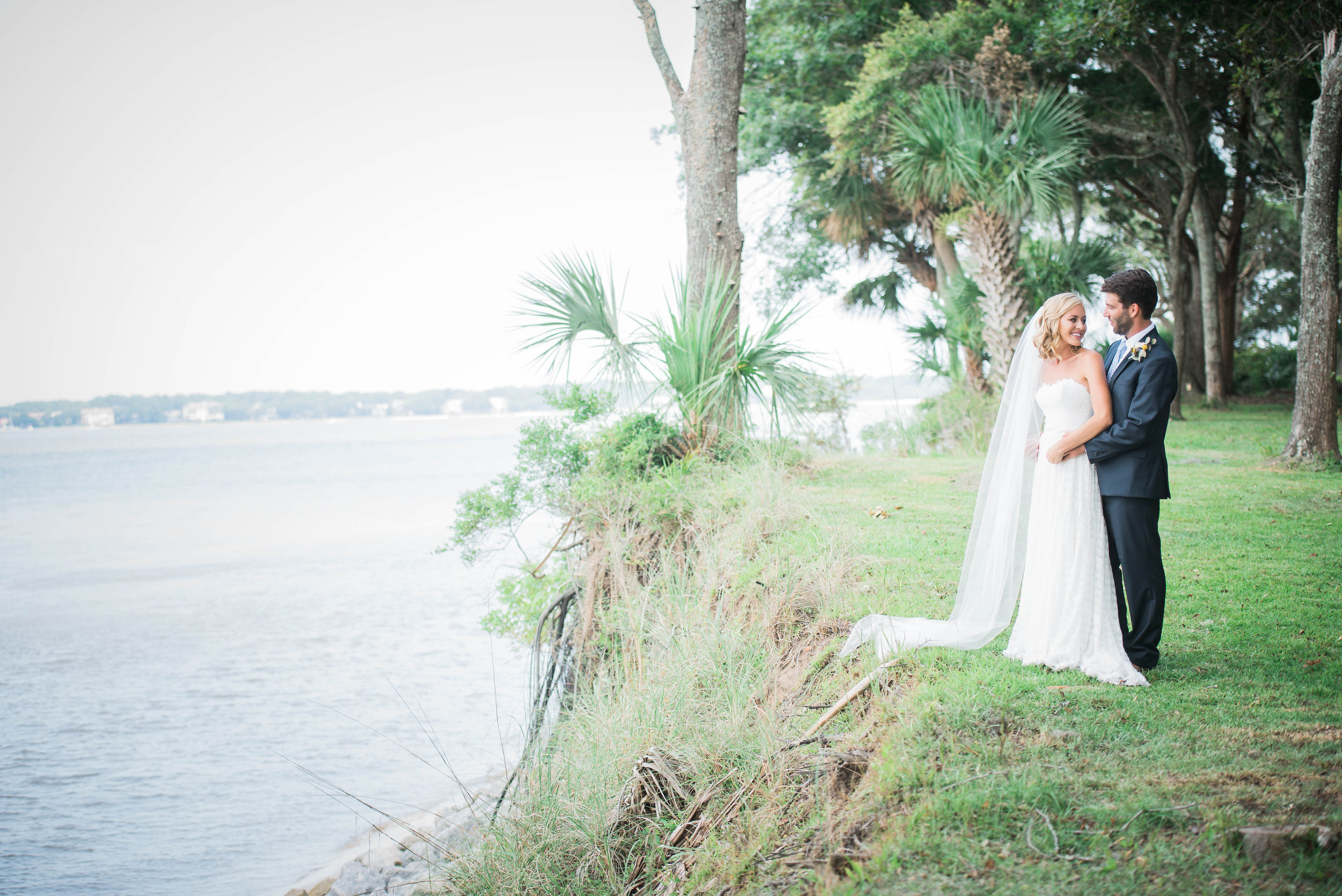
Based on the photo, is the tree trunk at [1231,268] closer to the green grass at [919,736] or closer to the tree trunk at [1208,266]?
the tree trunk at [1208,266]

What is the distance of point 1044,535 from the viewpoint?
449 cm

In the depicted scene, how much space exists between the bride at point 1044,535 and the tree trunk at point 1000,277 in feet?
31.0

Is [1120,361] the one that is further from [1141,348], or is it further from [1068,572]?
[1068,572]

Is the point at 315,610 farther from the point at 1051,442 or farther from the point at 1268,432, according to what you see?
the point at 1268,432

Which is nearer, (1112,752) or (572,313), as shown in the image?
(1112,752)

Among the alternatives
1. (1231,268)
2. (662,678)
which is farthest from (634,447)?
(1231,268)

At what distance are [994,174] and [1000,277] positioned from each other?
1713mm

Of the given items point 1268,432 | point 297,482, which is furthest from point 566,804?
point 297,482

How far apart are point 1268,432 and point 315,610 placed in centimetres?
1774

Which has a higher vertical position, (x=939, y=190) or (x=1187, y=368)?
(x=939, y=190)

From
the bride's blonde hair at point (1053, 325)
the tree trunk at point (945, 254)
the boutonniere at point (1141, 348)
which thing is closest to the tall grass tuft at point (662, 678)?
the bride's blonde hair at point (1053, 325)

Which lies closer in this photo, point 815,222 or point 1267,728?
point 1267,728

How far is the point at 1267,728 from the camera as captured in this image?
354 cm

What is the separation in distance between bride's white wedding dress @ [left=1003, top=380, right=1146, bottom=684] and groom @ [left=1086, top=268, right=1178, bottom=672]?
9 cm
